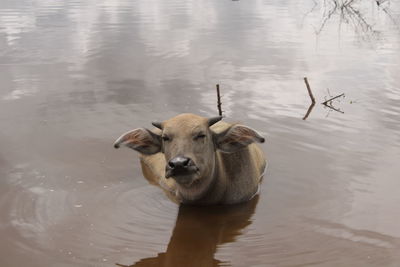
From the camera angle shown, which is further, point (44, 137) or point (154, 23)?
point (154, 23)

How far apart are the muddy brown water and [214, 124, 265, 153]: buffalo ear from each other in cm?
72

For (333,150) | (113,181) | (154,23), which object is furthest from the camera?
(154,23)

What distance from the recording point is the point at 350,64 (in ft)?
43.4

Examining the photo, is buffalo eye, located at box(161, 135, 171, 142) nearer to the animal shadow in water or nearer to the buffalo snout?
the buffalo snout

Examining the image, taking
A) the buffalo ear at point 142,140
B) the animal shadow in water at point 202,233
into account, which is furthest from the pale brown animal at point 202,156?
the animal shadow in water at point 202,233

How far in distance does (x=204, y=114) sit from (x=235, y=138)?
3698mm

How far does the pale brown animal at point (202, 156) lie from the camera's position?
211 inches

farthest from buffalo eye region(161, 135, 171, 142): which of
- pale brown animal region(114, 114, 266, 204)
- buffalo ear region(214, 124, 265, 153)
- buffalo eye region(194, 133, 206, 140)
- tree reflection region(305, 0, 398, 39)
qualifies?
tree reflection region(305, 0, 398, 39)

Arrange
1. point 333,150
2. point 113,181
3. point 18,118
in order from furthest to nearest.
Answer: point 18,118
point 333,150
point 113,181

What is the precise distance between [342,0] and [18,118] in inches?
862

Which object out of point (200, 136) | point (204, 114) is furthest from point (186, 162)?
point (204, 114)

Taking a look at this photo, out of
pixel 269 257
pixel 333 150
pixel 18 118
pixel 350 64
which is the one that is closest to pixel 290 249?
pixel 269 257

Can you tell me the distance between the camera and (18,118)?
362 inches

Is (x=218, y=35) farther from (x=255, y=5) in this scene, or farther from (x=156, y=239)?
(x=156, y=239)
